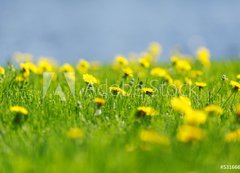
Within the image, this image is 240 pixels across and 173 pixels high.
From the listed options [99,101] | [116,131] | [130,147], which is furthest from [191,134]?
[99,101]

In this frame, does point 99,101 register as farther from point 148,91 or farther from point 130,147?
point 130,147

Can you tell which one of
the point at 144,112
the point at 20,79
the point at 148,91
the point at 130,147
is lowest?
the point at 130,147

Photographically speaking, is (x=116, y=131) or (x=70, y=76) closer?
(x=116, y=131)

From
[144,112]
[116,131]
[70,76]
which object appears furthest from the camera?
[70,76]

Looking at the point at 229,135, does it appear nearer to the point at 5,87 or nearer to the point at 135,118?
the point at 135,118

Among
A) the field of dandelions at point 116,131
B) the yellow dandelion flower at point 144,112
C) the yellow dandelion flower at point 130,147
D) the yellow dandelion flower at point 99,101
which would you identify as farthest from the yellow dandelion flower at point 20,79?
the yellow dandelion flower at point 130,147

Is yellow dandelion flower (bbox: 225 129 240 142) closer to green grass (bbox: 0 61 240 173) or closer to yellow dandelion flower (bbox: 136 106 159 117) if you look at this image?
green grass (bbox: 0 61 240 173)

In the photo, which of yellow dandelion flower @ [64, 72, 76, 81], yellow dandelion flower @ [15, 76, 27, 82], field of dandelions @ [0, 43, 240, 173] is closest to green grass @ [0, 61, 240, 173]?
field of dandelions @ [0, 43, 240, 173]

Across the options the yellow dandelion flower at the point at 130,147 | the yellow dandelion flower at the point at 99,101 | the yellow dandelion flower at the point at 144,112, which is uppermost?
the yellow dandelion flower at the point at 99,101

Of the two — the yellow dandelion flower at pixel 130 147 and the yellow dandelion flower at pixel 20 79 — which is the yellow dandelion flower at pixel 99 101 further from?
the yellow dandelion flower at pixel 20 79
